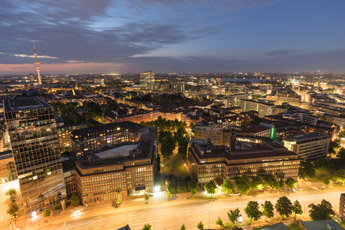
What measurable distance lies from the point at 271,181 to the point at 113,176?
186 feet

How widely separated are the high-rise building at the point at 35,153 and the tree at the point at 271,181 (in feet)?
235

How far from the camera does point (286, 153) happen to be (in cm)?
7512

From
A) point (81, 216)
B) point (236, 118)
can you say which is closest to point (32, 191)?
point (81, 216)

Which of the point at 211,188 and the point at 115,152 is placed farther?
the point at 115,152

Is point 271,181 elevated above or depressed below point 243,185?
below

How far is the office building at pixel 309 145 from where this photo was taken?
91875mm

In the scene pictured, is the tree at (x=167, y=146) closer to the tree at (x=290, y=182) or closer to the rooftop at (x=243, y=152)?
the rooftop at (x=243, y=152)

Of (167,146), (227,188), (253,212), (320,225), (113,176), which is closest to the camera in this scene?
(320,225)

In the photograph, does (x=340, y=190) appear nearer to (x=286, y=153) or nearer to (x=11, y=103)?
(x=286, y=153)

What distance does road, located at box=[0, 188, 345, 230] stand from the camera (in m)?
56.6

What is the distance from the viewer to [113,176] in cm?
6538

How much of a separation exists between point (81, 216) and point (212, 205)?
42367mm

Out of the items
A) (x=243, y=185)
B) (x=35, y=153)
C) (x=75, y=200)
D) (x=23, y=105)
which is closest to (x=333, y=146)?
(x=243, y=185)

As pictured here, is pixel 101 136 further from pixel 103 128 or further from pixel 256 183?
pixel 256 183
